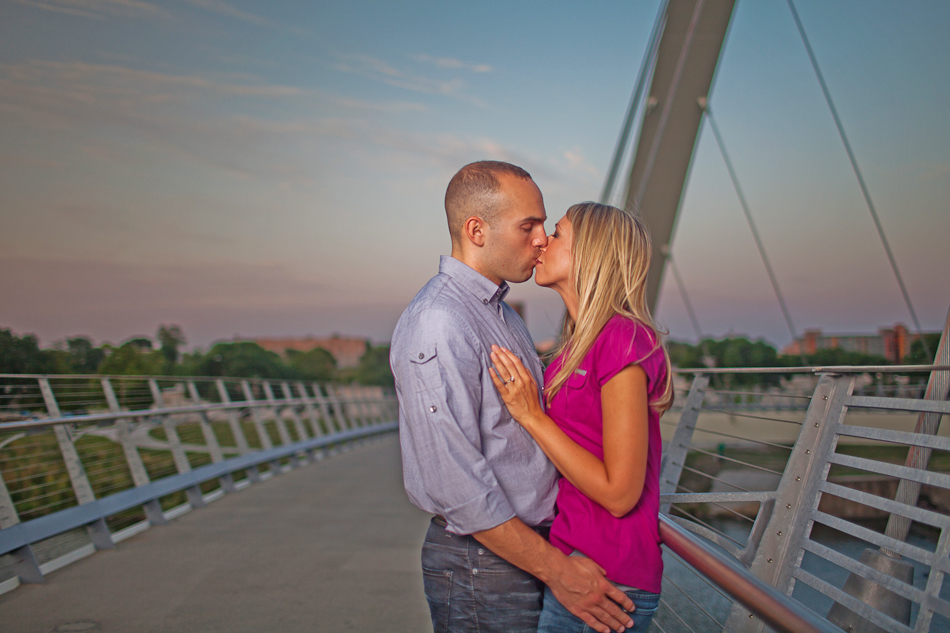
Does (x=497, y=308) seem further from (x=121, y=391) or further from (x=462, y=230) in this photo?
(x=121, y=391)

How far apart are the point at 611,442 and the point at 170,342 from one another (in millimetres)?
13189

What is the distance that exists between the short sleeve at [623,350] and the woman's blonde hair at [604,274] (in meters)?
0.02

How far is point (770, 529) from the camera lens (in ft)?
7.49

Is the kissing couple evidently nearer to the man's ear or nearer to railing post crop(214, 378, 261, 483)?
the man's ear

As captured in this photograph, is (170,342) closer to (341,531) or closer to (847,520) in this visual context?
(341,531)

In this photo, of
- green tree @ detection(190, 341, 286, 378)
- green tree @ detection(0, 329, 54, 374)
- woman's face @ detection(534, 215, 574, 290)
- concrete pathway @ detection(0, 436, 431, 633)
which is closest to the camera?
woman's face @ detection(534, 215, 574, 290)

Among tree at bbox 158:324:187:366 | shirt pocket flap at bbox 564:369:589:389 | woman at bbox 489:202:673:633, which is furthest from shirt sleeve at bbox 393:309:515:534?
tree at bbox 158:324:187:366

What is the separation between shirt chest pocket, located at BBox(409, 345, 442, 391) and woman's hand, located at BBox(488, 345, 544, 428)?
145 mm

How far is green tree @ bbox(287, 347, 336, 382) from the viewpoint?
24266 mm

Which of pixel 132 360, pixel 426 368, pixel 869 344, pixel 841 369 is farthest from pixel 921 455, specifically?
pixel 132 360

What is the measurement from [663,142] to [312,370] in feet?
63.5

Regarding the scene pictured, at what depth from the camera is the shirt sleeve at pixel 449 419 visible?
1.45 meters

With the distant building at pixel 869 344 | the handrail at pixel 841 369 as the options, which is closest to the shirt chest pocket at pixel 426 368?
the handrail at pixel 841 369

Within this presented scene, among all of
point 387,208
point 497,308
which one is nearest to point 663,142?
point 387,208
